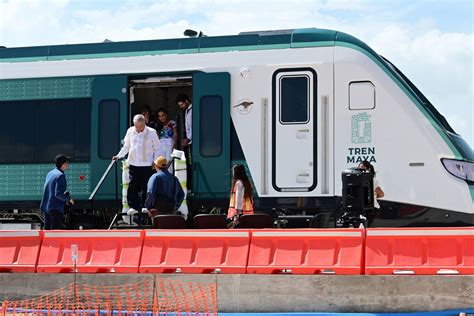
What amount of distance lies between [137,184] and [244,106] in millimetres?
2196

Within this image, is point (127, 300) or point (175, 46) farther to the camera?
point (175, 46)

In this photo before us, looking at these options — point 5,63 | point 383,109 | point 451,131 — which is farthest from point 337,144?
point 5,63

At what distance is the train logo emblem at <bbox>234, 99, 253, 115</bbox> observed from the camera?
46.8 ft

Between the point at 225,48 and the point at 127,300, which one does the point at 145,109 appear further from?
the point at 127,300

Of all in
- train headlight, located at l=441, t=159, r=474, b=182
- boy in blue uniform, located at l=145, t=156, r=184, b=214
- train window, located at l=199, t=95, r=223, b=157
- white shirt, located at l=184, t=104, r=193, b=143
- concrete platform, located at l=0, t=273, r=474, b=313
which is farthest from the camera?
white shirt, located at l=184, t=104, r=193, b=143

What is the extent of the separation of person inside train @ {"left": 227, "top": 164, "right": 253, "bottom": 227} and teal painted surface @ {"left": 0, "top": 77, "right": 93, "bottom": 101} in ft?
11.0

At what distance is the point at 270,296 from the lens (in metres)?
10.6

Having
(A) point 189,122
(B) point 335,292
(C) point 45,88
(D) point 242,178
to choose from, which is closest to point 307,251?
(B) point 335,292

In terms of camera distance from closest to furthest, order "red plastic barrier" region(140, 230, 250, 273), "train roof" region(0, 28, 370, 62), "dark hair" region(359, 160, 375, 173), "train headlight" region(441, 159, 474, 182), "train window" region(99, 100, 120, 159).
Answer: "red plastic barrier" region(140, 230, 250, 273), "dark hair" region(359, 160, 375, 173), "train headlight" region(441, 159, 474, 182), "train roof" region(0, 28, 370, 62), "train window" region(99, 100, 120, 159)

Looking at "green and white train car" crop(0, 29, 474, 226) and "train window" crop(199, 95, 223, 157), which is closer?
"green and white train car" crop(0, 29, 474, 226)

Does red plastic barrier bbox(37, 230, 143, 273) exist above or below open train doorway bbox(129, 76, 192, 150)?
below

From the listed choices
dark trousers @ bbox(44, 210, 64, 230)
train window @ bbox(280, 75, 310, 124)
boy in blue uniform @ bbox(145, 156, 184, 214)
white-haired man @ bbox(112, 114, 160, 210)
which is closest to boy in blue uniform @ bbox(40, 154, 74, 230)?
dark trousers @ bbox(44, 210, 64, 230)

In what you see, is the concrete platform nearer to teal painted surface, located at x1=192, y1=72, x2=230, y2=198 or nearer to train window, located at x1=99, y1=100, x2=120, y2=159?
teal painted surface, located at x1=192, y1=72, x2=230, y2=198

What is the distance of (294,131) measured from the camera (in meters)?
14.0
